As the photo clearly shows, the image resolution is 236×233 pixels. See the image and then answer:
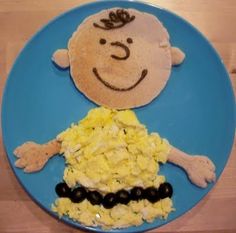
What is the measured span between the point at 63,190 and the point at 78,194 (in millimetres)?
39

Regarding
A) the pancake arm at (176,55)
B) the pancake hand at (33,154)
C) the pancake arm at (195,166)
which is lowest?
the pancake arm at (195,166)

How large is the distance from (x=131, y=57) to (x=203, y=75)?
193 mm

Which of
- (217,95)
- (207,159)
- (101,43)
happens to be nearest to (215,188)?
(207,159)

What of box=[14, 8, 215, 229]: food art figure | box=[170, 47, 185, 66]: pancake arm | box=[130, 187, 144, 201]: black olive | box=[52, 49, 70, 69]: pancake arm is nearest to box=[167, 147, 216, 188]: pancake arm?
box=[14, 8, 215, 229]: food art figure

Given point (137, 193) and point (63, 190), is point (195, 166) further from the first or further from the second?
point (63, 190)

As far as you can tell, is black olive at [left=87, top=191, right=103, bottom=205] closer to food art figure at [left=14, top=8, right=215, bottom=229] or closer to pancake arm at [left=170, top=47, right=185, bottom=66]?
food art figure at [left=14, top=8, right=215, bottom=229]

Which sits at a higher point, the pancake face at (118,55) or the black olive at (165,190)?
the pancake face at (118,55)

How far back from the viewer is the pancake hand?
3.28 feet

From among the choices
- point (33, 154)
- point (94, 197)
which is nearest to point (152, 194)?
point (94, 197)

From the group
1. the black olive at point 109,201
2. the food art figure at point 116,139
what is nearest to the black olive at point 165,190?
the food art figure at point 116,139

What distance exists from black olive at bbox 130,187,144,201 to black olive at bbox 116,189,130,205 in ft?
0.04

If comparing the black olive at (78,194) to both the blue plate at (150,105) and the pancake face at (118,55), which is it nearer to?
the blue plate at (150,105)

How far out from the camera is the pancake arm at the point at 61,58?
39.8 inches

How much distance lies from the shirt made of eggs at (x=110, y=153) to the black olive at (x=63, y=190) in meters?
0.01
